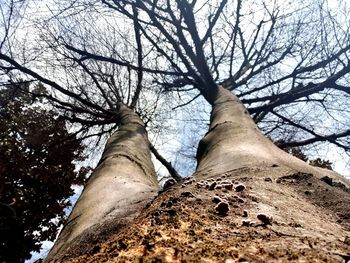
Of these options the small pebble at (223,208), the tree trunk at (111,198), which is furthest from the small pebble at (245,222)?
the tree trunk at (111,198)

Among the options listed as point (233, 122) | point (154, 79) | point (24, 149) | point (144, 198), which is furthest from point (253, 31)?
point (24, 149)

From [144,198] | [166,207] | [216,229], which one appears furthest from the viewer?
[144,198]

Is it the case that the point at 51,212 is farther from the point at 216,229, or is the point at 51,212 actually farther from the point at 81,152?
the point at 216,229

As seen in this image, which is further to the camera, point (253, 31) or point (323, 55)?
point (253, 31)

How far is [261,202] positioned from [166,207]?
1.16ft

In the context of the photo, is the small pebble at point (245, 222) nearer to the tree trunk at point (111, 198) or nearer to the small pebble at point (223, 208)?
the small pebble at point (223, 208)

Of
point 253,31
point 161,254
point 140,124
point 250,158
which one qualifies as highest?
point 253,31

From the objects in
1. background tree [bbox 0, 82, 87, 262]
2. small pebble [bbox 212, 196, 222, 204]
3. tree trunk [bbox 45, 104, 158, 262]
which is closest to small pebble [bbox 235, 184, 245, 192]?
small pebble [bbox 212, 196, 222, 204]

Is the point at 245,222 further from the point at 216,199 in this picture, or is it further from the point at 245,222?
the point at 216,199

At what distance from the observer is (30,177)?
27.8 ft

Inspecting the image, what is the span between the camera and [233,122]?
2994 mm

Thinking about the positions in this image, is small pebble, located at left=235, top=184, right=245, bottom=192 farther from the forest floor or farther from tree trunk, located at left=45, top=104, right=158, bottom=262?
tree trunk, located at left=45, top=104, right=158, bottom=262

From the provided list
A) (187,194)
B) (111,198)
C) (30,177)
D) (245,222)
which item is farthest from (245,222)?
(30,177)

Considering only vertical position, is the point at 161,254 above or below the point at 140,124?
below
